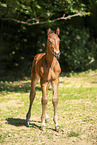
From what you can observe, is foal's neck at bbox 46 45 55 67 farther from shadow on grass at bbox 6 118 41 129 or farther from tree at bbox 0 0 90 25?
tree at bbox 0 0 90 25

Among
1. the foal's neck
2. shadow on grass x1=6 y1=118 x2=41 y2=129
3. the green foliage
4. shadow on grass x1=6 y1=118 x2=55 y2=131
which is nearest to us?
the foal's neck

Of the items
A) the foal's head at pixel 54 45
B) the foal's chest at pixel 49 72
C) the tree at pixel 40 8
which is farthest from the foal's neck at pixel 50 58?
the tree at pixel 40 8

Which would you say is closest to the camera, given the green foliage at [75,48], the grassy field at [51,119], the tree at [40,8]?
the grassy field at [51,119]

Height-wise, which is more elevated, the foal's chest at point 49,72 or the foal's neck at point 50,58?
the foal's neck at point 50,58

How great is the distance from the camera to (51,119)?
9.13 meters

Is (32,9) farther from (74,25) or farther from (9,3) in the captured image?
(74,25)

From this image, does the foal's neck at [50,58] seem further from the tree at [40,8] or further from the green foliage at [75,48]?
the green foliage at [75,48]

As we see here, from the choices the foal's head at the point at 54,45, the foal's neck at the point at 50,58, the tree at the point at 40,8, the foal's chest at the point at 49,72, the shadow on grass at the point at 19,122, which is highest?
the tree at the point at 40,8

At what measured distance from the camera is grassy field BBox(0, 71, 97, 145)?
707 centimetres

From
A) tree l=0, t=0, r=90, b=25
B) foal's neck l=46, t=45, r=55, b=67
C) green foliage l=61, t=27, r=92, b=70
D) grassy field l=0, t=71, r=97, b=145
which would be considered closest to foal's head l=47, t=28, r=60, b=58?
foal's neck l=46, t=45, r=55, b=67

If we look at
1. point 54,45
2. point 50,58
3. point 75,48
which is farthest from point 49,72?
point 75,48

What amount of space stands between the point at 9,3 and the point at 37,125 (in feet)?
28.1

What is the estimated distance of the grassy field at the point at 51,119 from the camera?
7.07 m

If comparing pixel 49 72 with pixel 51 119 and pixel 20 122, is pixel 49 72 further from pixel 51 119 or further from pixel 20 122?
pixel 20 122
